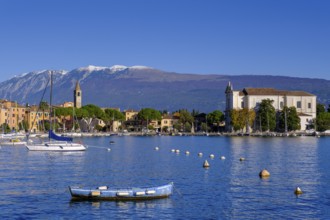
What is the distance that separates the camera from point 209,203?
3638 centimetres

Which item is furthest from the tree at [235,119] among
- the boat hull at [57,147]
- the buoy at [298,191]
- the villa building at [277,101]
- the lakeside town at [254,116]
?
the buoy at [298,191]

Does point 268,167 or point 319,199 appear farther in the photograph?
point 268,167

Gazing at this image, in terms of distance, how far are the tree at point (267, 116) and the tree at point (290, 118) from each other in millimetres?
2655

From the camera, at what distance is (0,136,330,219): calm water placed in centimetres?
3344

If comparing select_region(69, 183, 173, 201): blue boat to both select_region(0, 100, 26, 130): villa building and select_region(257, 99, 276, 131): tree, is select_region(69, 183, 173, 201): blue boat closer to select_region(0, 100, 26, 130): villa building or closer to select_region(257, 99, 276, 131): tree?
select_region(0, 100, 26, 130): villa building

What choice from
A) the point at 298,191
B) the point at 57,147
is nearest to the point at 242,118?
the point at 57,147

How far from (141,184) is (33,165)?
20.4 meters

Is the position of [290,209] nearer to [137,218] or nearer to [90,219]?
[137,218]

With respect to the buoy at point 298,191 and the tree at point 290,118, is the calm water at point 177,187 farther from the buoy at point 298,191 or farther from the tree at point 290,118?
the tree at point 290,118

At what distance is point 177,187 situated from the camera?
1690 inches

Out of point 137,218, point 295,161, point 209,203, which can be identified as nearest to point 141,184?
point 209,203

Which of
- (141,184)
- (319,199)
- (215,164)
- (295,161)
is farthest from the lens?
(295,161)

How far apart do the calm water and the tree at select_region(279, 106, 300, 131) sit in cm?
10529

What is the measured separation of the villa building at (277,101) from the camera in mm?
187625
